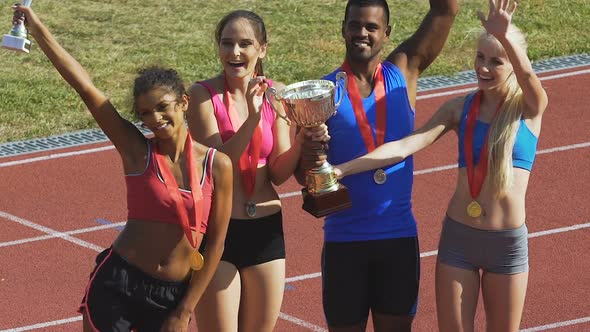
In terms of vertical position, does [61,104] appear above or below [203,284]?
below

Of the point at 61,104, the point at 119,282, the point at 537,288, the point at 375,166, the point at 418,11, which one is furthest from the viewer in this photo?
the point at 418,11

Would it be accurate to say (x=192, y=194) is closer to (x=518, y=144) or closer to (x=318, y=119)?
(x=318, y=119)

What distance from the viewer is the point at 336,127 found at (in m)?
5.81

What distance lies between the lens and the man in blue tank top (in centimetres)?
580

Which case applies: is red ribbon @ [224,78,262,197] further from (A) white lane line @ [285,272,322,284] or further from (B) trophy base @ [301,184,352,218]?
(A) white lane line @ [285,272,322,284]

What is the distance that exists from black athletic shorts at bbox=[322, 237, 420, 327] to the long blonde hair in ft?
1.57

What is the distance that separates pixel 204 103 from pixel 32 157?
541 cm

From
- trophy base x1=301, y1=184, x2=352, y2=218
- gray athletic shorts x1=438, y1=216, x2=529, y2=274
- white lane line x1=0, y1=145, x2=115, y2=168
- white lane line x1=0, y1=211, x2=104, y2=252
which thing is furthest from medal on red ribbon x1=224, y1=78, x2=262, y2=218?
white lane line x1=0, y1=145, x2=115, y2=168

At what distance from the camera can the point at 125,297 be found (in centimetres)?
530

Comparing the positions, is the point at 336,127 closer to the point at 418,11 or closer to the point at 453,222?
the point at 453,222

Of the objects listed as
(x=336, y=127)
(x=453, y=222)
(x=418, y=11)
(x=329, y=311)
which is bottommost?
(x=418, y=11)

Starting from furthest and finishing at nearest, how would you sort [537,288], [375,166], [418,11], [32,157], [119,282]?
[418,11] → [32,157] → [537,288] → [375,166] → [119,282]

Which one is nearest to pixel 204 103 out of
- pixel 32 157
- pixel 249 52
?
pixel 249 52

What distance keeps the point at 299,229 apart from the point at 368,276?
326 cm
